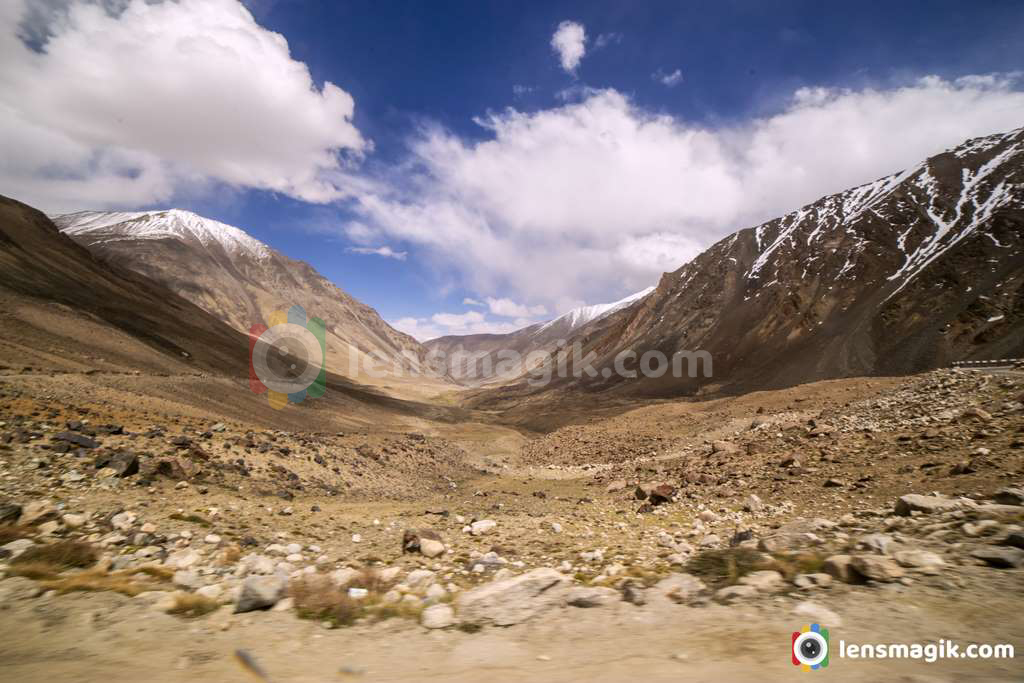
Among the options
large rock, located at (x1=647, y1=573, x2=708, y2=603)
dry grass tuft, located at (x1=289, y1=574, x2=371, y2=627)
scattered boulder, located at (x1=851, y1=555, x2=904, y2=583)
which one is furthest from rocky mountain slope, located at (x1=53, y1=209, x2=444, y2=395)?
scattered boulder, located at (x1=851, y1=555, x2=904, y2=583)

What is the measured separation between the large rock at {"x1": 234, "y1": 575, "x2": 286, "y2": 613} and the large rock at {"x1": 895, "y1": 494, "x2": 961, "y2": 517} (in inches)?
296

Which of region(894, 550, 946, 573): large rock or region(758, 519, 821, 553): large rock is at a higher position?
region(894, 550, 946, 573): large rock

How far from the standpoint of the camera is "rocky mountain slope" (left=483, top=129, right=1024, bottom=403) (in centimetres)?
4725

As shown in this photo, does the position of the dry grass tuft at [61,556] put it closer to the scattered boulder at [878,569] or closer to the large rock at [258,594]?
the large rock at [258,594]

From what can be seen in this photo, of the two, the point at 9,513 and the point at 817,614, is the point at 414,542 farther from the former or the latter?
the point at 9,513

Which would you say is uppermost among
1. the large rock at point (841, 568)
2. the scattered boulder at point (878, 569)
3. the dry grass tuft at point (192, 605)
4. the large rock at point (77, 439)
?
the large rock at point (77, 439)

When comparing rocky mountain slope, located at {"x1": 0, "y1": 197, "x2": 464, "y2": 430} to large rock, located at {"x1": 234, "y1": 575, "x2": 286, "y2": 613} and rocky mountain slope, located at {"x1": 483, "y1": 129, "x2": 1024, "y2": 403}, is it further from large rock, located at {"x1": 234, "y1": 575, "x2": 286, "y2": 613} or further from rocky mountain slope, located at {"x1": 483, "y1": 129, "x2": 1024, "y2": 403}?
rocky mountain slope, located at {"x1": 483, "y1": 129, "x2": 1024, "y2": 403}

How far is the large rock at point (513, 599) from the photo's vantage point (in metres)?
4.32

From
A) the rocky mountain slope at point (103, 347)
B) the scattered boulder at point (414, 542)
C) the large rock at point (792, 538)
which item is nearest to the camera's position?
the large rock at point (792, 538)

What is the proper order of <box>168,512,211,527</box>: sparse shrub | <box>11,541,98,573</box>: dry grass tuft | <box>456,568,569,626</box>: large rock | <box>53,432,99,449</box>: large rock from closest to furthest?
1. <box>456,568,569,626</box>: large rock
2. <box>11,541,98,573</box>: dry grass tuft
3. <box>168,512,211,527</box>: sparse shrub
4. <box>53,432,99,449</box>: large rock

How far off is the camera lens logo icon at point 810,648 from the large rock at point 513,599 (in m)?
2.10

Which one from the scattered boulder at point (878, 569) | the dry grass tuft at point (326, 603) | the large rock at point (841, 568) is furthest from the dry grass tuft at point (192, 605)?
the scattered boulder at point (878, 569)

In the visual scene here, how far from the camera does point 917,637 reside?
3.13 m

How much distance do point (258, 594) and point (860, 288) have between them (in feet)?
259
